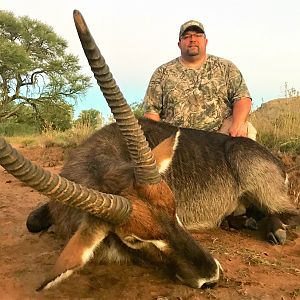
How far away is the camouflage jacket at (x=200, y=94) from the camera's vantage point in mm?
6953

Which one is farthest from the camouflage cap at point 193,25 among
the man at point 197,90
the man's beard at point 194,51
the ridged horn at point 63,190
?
the ridged horn at point 63,190

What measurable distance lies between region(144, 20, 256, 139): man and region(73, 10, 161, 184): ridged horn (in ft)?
12.4

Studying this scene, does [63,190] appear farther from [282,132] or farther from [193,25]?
[282,132]

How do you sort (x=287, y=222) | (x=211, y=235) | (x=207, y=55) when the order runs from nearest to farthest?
1. (x=211, y=235)
2. (x=287, y=222)
3. (x=207, y=55)

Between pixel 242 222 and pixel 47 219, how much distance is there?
2.15 m

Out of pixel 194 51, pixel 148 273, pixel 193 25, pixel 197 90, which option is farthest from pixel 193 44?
pixel 148 273

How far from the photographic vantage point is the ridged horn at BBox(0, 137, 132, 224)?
2406 mm

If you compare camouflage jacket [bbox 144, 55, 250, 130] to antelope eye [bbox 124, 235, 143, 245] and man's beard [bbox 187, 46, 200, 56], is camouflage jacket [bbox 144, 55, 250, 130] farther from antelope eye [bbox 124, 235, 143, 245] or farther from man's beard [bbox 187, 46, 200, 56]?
antelope eye [bbox 124, 235, 143, 245]

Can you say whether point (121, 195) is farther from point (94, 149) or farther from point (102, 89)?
point (94, 149)

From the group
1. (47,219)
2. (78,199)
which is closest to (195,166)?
(47,219)

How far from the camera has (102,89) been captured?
273 cm

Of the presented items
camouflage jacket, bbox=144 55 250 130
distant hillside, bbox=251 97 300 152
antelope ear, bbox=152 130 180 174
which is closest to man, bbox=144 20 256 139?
camouflage jacket, bbox=144 55 250 130

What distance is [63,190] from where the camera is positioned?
2707mm

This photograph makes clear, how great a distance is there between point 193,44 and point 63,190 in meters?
4.81
